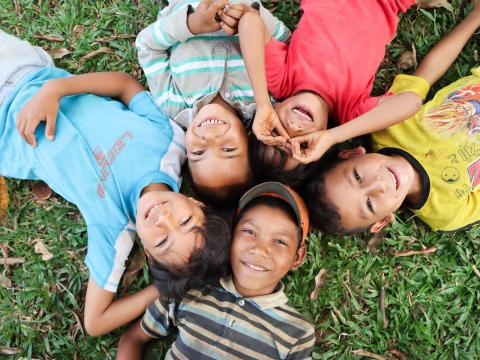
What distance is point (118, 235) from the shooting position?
2570mm

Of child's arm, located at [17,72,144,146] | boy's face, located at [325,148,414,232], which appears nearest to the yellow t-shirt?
boy's face, located at [325,148,414,232]

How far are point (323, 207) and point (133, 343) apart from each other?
1.33 meters

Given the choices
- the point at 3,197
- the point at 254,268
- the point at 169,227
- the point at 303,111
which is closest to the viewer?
the point at 169,227

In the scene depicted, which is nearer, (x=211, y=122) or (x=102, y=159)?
(x=211, y=122)

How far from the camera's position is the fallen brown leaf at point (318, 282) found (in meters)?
2.75

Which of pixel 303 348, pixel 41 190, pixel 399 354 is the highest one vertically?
pixel 41 190

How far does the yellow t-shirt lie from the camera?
2.55m

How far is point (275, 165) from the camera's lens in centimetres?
240

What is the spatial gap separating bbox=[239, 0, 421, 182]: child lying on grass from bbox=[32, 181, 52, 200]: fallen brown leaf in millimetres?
1374

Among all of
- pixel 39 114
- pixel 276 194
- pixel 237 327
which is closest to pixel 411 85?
pixel 276 194

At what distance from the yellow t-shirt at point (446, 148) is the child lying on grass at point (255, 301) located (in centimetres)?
72

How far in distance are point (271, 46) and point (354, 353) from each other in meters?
1.82

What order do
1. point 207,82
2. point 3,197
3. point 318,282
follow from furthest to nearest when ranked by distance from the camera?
point 3,197 < point 318,282 < point 207,82

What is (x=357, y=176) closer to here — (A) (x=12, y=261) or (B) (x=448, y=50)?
(B) (x=448, y=50)
